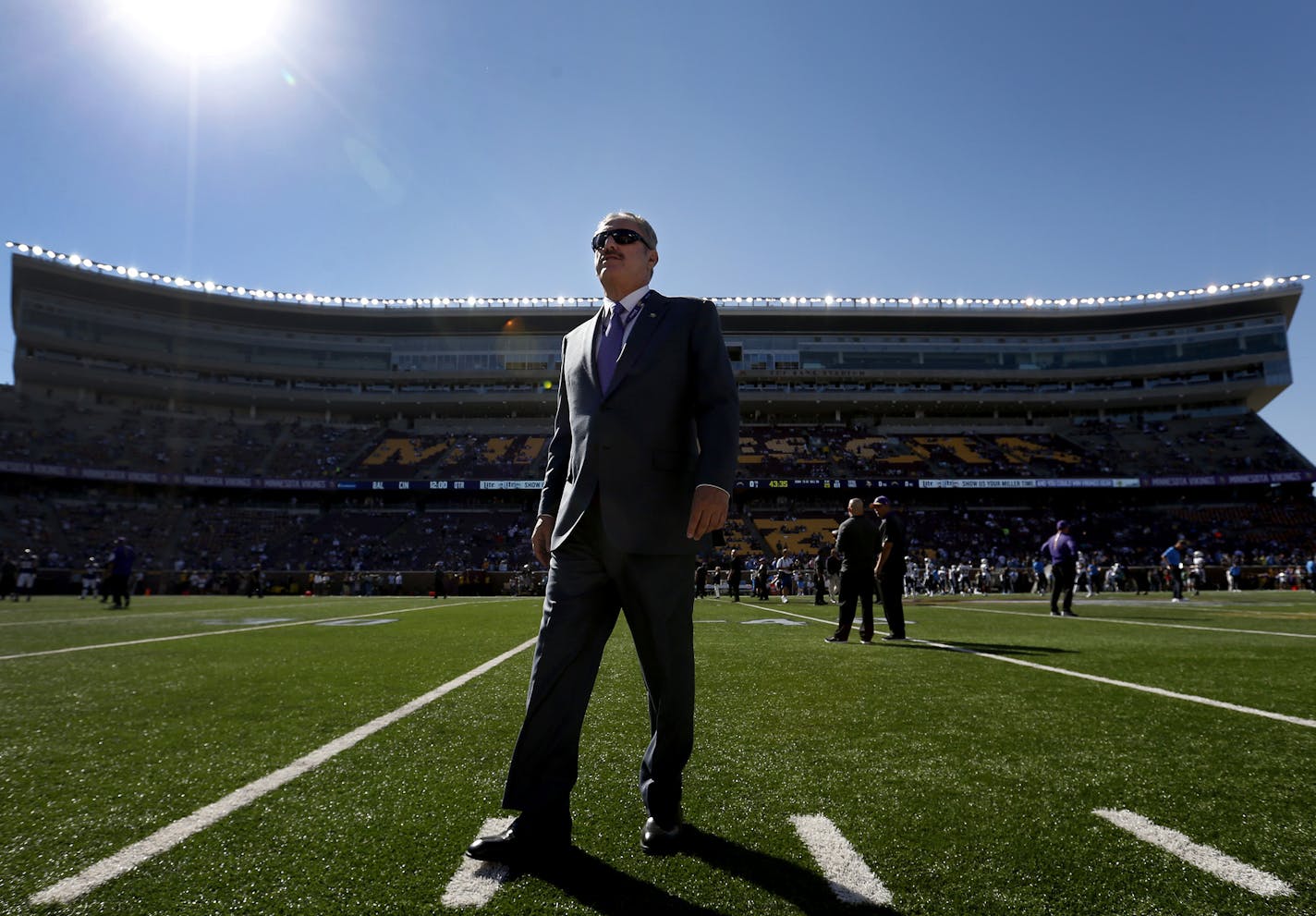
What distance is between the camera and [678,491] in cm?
226

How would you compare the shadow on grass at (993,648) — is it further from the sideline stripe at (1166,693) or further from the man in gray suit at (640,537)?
the man in gray suit at (640,537)

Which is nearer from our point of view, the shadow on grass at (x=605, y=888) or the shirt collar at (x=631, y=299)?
the shadow on grass at (x=605, y=888)

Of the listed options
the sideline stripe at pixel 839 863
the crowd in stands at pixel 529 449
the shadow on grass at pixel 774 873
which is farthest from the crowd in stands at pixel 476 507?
the shadow on grass at pixel 774 873

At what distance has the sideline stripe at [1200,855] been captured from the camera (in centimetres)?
164

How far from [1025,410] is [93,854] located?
2490 inches

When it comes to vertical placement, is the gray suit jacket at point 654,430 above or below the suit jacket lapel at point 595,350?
below

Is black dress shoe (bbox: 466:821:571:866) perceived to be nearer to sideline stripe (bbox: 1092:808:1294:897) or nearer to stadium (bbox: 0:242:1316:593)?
sideline stripe (bbox: 1092:808:1294:897)

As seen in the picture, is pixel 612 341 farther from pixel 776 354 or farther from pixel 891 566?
pixel 776 354

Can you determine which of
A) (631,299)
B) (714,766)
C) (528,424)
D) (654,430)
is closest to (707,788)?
(714,766)

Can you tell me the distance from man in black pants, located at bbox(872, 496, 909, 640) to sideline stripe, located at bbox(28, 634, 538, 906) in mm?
6040

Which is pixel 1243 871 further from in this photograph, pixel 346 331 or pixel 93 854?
pixel 346 331

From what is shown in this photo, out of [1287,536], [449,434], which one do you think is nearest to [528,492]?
[449,434]

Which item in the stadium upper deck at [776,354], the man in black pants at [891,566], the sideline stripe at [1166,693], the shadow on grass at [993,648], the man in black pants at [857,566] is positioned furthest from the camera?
the stadium upper deck at [776,354]

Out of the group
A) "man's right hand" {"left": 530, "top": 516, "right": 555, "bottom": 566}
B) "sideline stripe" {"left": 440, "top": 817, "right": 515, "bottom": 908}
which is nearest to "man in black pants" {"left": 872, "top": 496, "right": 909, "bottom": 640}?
"man's right hand" {"left": 530, "top": 516, "right": 555, "bottom": 566}
